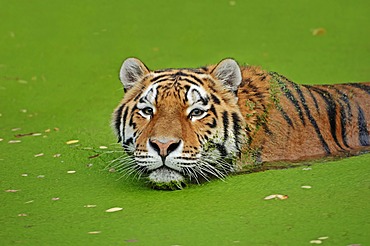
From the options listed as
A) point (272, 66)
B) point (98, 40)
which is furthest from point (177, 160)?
point (98, 40)

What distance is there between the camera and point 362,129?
17.5 feet

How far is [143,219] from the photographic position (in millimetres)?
4160

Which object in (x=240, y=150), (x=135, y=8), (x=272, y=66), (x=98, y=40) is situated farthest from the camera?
(x=135, y=8)

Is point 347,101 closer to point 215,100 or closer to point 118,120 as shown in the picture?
point 215,100

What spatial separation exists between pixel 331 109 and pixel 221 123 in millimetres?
851

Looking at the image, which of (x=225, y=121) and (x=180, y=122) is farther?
(x=225, y=121)

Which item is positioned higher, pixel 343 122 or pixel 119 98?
pixel 119 98

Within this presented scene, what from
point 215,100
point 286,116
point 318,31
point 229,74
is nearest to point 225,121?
point 215,100

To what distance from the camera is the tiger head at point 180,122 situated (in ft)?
14.8

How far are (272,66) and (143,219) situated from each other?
3.52m

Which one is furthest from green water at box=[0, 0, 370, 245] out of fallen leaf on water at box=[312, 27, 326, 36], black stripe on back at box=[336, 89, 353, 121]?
black stripe on back at box=[336, 89, 353, 121]

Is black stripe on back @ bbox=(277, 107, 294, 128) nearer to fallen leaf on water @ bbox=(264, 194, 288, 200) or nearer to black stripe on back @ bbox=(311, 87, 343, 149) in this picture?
black stripe on back @ bbox=(311, 87, 343, 149)

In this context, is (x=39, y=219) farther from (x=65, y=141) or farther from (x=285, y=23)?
(x=285, y=23)

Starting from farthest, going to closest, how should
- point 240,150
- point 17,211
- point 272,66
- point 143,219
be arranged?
point 272,66 → point 240,150 → point 17,211 → point 143,219
